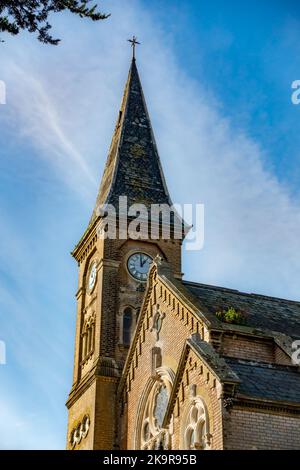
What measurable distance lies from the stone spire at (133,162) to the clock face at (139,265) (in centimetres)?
278

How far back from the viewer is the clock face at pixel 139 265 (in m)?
35.8

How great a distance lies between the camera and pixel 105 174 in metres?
41.4

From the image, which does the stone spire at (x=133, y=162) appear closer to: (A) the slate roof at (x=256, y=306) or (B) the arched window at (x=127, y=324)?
(B) the arched window at (x=127, y=324)

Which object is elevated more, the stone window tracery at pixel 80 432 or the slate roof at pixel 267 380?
the stone window tracery at pixel 80 432

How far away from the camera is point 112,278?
116ft

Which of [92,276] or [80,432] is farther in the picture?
[92,276]

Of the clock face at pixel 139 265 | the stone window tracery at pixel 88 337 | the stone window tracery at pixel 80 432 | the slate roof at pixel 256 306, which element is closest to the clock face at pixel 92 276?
the stone window tracery at pixel 88 337

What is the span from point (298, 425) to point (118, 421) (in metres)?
11.6

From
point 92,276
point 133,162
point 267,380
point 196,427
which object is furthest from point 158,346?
point 133,162

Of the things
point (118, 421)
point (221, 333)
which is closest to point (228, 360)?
point (221, 333)

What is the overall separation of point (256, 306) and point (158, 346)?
13.4 ft

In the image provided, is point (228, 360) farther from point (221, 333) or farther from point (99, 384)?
point (99, 384)

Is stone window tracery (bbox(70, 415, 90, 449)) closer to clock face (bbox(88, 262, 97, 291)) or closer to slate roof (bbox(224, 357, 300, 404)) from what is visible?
clock face (bbox(88, 262, 97, 291))

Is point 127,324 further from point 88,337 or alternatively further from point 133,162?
point 133,162
